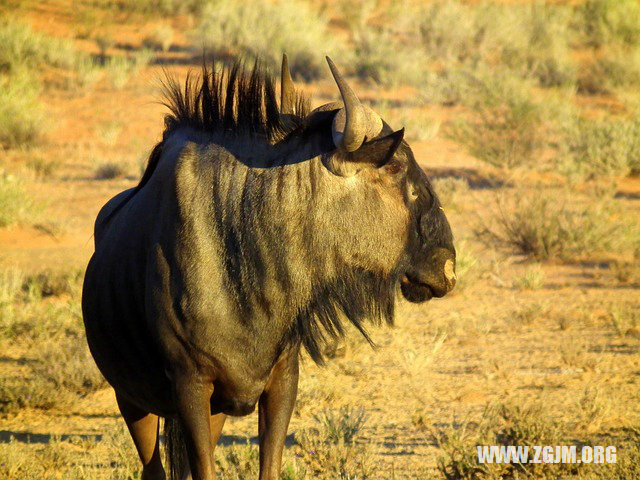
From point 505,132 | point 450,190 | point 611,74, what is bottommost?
point 450,190

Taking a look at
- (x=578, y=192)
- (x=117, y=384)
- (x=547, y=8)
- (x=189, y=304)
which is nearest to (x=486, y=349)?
(x=117, y=384)

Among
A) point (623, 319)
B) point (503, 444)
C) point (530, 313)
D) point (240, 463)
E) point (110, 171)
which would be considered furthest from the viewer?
point (110, 171)

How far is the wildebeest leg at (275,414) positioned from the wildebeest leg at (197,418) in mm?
227

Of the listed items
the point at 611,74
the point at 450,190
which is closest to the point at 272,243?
the point at 450,190

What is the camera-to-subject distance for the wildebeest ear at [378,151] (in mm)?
3469

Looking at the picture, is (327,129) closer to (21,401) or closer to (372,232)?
(372,232)

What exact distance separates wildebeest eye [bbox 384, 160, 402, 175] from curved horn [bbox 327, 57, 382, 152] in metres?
0.12

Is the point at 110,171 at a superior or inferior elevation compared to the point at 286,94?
superior

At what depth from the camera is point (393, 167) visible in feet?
11.8

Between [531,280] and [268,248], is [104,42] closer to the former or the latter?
[531,280]

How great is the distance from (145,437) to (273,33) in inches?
801

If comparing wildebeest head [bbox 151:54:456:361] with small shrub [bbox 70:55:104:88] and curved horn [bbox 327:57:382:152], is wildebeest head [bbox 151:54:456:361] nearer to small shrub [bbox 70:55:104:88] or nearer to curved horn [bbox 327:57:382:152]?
curved horn [bbox 327:57:382:152]

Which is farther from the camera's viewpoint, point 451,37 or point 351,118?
point 451,37

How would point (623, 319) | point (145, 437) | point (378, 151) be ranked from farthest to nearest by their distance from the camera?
point (623, 319), point (145, 437), point (378, 151)
